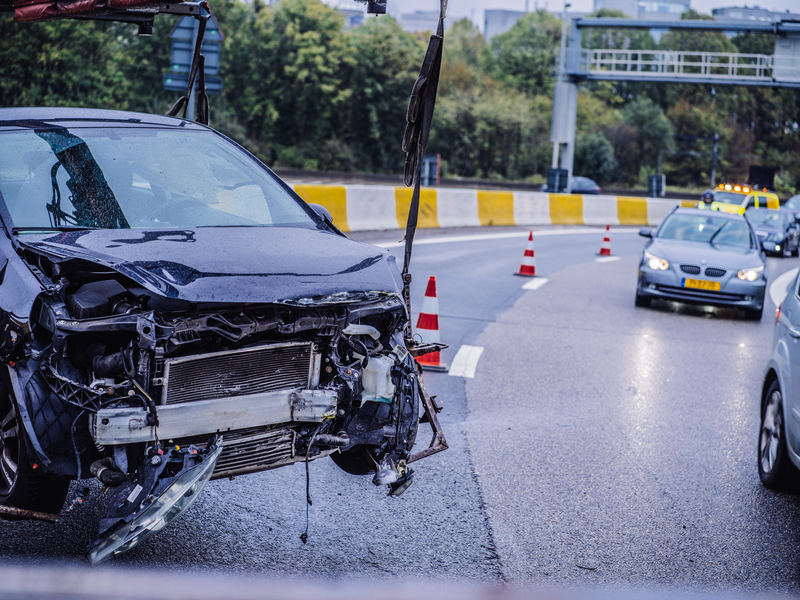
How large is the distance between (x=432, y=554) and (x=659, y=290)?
9148 millimetres

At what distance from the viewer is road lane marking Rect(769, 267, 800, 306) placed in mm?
14828

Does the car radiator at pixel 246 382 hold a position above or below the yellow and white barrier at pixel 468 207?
below

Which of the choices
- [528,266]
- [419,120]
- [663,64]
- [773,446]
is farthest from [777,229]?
[419,120]

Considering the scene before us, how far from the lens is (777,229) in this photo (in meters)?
24.0

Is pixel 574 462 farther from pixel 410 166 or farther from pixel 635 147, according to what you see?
pixel 635 147

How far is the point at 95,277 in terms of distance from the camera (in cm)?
380

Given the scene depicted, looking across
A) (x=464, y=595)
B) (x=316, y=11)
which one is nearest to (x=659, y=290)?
(x=464, y=595)

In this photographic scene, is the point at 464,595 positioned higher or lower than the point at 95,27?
lower

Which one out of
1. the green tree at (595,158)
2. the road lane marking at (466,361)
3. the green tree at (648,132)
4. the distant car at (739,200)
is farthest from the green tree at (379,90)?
the road lane marking at (466,361)

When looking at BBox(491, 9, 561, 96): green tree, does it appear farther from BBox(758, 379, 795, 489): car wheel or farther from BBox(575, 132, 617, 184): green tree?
BBox(758, 379, 795, 489): car wheel

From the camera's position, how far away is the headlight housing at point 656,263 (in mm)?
12484

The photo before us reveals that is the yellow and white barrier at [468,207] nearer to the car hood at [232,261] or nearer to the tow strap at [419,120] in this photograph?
the tow strap at [419,120]

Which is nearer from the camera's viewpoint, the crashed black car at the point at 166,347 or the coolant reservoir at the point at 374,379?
the crashed black car at the point at 166,347

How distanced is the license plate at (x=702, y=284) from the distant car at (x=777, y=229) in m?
11.3
